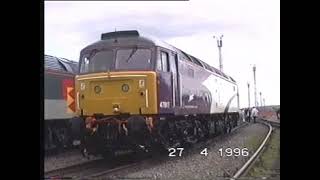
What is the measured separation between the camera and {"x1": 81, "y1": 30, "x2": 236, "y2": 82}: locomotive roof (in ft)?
20.4

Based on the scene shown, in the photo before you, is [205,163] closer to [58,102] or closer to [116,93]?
[116,93]

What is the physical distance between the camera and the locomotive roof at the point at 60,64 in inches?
249

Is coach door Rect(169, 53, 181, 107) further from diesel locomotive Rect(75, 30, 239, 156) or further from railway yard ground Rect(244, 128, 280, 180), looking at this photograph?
railway yard ground Rect(244, 128, 280, 180)

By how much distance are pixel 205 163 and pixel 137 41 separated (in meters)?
1.56

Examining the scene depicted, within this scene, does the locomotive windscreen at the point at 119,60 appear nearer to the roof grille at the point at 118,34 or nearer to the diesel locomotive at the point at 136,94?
the diesel locomotive at the point at 136,94

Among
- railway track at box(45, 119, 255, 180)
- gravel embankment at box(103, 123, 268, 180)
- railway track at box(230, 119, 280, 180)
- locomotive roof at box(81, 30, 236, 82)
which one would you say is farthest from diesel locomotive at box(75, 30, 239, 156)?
railway track at box(230, 119, 280, 180)

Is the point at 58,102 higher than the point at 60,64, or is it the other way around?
the point at 60,64

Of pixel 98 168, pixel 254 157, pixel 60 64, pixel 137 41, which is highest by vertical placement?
pixel 137 41

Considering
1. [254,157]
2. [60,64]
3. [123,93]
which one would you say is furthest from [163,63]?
[254,157]

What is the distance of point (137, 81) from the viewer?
641 centimetres

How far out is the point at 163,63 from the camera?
6680mm
